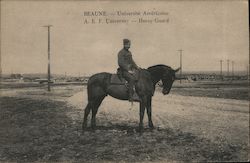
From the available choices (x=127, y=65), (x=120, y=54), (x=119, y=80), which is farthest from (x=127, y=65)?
(x=119, y=80)

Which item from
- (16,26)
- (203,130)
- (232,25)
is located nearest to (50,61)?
(16,26)

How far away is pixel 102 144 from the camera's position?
748 cm

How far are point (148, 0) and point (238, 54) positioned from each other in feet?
10.1

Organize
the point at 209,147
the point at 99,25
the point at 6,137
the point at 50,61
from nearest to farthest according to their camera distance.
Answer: the point at 209,147 < the point at 6,137 < the point at 99,25 < the point at 50,61

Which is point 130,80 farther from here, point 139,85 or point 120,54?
point 120,54

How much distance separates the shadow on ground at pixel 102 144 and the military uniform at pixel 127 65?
3.99 ft

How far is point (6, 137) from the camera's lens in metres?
8.15

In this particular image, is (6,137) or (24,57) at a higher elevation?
(24,57)

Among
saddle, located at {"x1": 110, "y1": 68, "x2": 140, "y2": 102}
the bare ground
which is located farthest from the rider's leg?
the bare ground

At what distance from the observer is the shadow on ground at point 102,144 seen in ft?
22.9

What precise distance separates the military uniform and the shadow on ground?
1216 mm

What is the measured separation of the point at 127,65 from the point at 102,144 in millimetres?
2036

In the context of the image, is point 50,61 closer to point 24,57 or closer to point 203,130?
point 24,57

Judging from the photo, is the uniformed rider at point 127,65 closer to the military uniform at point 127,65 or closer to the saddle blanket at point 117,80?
the military uniform at point 127,65
